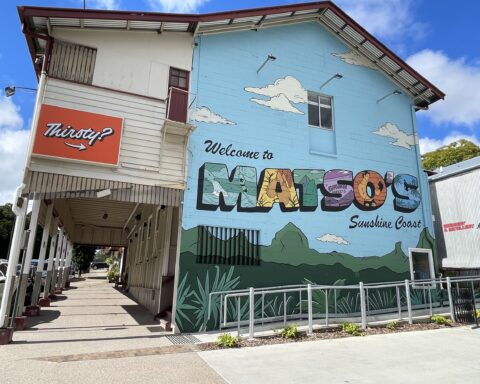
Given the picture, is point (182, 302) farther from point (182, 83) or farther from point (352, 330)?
point (182, 83)

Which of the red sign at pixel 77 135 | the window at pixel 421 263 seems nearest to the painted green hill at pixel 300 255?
the window at pixel 421 263

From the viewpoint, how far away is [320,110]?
12.7 m

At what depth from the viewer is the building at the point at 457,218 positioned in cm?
1299

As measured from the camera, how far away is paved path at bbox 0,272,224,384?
5.45 meters

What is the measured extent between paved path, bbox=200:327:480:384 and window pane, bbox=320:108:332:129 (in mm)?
7065

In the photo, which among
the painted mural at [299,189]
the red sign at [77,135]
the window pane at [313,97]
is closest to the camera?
the red sign at [77,135]

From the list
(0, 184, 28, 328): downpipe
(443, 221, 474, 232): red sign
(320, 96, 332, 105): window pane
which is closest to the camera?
(0, 184, 28, 328): downpipe

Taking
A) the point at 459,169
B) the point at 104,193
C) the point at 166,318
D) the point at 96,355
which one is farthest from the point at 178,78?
the point at 459,169

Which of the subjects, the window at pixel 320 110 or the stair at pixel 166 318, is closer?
the stair at pixel 166 318

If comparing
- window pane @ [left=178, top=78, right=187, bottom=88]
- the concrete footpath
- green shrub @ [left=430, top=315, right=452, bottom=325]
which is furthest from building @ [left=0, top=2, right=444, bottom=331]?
green shrub @ [left=430, top=315, right=452, bottom=325]

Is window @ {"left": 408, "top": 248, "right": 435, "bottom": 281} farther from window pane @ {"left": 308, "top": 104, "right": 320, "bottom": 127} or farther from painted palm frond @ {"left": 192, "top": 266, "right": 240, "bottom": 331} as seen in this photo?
painted palm frond @ {"left": 192, "top": 266, "right": 240, "bottom": 331}

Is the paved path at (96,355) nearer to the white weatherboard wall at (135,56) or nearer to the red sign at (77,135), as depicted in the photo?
the red sign at (77,135)

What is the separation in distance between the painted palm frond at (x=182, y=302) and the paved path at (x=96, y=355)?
565 mm

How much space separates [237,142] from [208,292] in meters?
4.27
